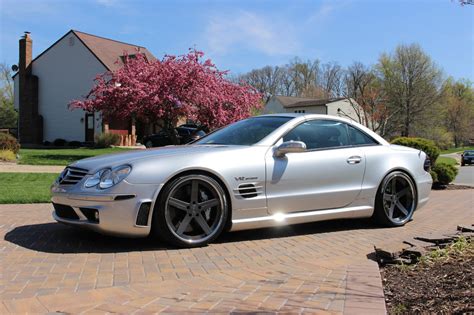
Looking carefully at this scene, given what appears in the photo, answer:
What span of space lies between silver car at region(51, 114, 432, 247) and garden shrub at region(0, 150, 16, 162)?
1380cm

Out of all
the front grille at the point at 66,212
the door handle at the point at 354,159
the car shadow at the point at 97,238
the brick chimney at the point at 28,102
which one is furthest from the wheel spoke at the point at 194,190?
the brick chimney at the point at 28,102

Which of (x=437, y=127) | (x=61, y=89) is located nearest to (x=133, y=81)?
(x=61, y=89)

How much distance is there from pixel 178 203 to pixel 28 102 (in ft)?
123

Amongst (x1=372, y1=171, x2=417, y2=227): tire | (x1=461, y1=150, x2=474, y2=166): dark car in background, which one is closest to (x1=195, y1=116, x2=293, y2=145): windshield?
(x1=372, y1=171, x2=417, y2=227): tire

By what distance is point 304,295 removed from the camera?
3580 millimetres

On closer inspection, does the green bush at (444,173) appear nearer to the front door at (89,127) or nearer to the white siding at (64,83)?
the white siding at (64,83)

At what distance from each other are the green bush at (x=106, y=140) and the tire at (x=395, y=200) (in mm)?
27573

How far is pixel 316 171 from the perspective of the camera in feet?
18.9

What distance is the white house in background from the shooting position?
6681cm

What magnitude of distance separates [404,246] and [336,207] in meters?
1.20

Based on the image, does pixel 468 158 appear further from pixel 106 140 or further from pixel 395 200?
pixel 395 200

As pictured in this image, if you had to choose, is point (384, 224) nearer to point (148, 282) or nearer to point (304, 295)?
point (304, 295)

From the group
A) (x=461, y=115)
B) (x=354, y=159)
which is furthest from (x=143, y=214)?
(x=461, y=115)

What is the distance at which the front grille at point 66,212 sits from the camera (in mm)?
4980
